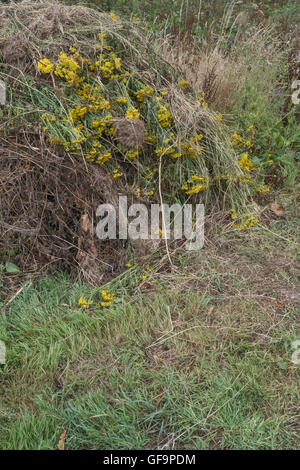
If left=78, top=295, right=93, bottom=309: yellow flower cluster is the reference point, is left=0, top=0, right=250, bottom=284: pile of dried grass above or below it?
above

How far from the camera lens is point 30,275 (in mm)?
3119

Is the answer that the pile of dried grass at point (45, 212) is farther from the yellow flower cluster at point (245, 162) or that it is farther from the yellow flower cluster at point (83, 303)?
the yellow flower cluster at point (245, 162)

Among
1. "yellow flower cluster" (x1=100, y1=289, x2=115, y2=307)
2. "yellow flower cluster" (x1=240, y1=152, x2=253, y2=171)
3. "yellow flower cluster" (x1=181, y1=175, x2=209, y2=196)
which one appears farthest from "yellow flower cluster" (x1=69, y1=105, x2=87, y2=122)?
"yellow flower cluster" (x1=240, y1=152, x2=253, y2=171)

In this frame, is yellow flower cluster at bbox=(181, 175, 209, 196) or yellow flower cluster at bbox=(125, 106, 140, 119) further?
yellow flower cluster at bbox=(181, 175, 209, 196)

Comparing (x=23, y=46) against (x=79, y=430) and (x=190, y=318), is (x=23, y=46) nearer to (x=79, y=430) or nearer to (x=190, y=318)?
(x=190, y=318)

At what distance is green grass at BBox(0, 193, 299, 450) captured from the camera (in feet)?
7.21

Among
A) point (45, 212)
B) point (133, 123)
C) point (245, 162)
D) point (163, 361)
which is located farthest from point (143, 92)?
point (163, 361)

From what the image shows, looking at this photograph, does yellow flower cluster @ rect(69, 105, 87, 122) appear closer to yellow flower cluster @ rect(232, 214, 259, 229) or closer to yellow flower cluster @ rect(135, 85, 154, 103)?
yellow flower cluster @ rect(135, 85, 154, 103)

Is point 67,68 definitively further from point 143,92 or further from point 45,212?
point 45,212

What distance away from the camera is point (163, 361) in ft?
8.34

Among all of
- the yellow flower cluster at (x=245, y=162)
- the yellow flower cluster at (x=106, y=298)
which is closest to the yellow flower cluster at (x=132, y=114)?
the yellow flower cluster at (x=245, y=162)

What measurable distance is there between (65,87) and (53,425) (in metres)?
2.28

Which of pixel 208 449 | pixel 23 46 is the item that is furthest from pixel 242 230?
pixel 23 46

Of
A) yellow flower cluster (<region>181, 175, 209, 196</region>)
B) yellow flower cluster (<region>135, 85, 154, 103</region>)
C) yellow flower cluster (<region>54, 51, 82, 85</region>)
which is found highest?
yellow flower cluster (<region>54, 51, 82, 85</region>)
